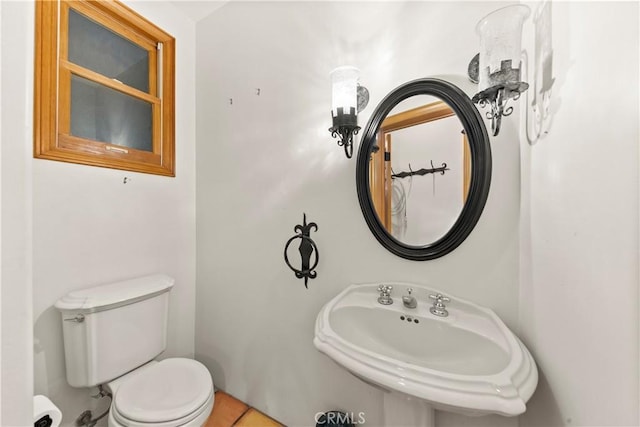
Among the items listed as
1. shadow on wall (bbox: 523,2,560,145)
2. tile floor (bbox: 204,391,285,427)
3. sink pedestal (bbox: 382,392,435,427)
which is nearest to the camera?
shadow on wall (bbox: 523,2,560,145)

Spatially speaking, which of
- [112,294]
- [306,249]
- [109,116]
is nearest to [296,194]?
[306,249]

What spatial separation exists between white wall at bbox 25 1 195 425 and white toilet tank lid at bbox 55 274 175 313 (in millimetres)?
67

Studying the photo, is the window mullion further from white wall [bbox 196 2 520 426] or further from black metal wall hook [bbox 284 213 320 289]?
black metal wall hook [bbox 284 213 320 289]

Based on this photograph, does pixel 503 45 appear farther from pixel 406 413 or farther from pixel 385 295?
pixel 406 413

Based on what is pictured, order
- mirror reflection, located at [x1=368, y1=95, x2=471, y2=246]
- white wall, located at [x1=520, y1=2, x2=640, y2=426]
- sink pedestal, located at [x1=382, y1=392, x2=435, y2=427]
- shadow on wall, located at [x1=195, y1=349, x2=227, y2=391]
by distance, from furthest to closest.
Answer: shadow on wall, located at [x1=195, y1=349, x2=227, y2=391] → mirror reflection, located at [x1=368, y1=95, x2=471, y2=246] → sink pedestal, located at [x1=382, y1=392, x2=435, y2=427] → white wall, located at [x1=520, y1=2, x2=640, y2=426]

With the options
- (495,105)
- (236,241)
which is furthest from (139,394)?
(495,105)

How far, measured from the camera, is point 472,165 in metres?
0.92

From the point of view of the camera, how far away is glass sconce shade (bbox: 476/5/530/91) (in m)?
0.72

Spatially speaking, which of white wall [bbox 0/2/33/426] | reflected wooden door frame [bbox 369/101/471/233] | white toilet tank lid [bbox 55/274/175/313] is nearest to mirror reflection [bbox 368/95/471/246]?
reflected wooden door frame [bbox 369/101/471/233]

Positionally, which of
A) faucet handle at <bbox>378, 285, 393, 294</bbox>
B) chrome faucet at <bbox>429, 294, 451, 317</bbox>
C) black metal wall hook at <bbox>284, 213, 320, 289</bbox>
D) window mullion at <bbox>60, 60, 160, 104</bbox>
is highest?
window mullion at <bbox>60, 60, 160, 104</bbox>

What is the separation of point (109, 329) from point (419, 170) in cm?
155

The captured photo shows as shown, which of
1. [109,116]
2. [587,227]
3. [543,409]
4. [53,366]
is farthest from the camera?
[109,116]

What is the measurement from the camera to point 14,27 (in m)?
0.26

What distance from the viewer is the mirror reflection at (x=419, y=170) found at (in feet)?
3.14
